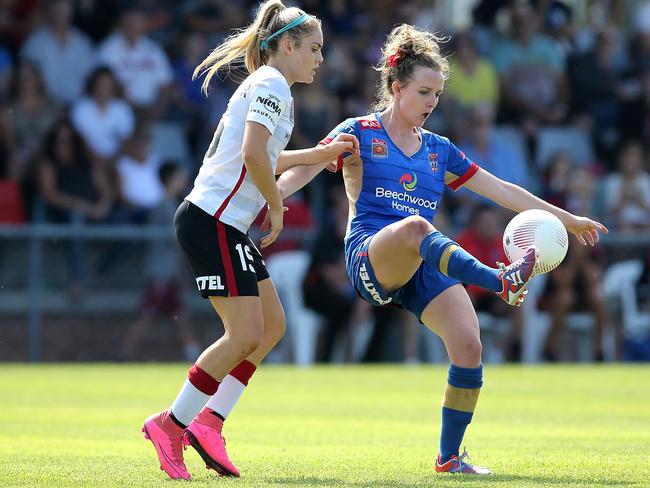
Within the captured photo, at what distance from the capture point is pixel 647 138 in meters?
18.8

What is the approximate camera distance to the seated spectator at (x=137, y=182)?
15977 mm

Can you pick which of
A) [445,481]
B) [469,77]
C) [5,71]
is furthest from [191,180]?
[445,481]

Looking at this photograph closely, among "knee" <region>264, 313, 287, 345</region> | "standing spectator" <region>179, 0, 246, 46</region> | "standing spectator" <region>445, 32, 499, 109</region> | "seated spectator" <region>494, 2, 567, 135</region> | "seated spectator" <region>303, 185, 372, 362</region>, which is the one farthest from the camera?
"seated spectator" <region>494, 2, 567, 135</region>

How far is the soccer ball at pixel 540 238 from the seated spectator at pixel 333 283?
30.2 ft

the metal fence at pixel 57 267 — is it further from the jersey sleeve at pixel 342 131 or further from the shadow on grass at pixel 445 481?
the shadow on grass at pixel 445 481

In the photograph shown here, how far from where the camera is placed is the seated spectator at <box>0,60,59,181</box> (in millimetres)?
15641

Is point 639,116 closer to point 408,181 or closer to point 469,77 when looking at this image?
point 469,77

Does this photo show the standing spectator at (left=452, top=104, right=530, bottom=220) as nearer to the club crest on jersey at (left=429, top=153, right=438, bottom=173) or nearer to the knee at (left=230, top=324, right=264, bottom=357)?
the club crest on jersey at (left=429, top=153, right=438, bottom=173)

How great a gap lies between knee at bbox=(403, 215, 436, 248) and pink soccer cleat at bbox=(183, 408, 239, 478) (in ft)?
4.70

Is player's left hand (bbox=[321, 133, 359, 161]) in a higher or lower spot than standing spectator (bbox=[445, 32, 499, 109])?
lower

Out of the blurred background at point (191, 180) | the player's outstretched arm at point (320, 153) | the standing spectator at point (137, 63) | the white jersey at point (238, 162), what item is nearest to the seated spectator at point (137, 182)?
the blurred background at point (191, 180)

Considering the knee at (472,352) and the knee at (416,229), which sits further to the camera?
the knee at (472,352)

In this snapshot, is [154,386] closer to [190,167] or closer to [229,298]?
[190,167]

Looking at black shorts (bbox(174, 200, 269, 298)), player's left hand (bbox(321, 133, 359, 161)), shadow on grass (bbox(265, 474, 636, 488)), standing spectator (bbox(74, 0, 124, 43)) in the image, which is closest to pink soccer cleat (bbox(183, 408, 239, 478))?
shadow on grass (bbox(265, 474, 636, 488))
